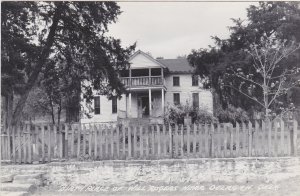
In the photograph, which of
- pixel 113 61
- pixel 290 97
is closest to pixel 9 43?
pixel 113 61

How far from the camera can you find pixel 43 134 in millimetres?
10484

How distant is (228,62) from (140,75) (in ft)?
60.6

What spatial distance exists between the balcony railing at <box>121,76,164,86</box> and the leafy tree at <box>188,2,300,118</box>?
35.6 ft

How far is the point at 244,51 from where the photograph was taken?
2348 centimetres

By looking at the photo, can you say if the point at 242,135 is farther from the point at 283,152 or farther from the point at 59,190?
the point at 59,190

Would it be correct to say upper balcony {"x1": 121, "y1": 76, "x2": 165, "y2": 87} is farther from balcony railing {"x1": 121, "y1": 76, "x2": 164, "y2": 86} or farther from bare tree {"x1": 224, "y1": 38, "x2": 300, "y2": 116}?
bare tree {"x1": 224, "y1": 38, "x2": 300, "y2": 116}

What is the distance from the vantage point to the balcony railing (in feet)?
126

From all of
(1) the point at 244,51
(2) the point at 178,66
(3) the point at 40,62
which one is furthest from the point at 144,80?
(3) the point at 40,62

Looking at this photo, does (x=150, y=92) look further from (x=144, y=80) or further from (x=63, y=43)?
(x=63, y=43)

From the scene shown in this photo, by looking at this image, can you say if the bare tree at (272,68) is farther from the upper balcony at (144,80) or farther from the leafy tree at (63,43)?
the upper balcony at (144,80)

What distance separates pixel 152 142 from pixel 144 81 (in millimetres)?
28849

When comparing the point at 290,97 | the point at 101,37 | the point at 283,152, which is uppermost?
the point at 101,37

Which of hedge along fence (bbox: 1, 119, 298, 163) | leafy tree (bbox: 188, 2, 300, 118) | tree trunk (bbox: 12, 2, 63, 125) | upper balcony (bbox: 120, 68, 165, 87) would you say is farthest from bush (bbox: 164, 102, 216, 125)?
upper balcony (bbox: 120, 68, 165, 87)

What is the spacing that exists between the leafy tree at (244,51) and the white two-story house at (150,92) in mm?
11371
